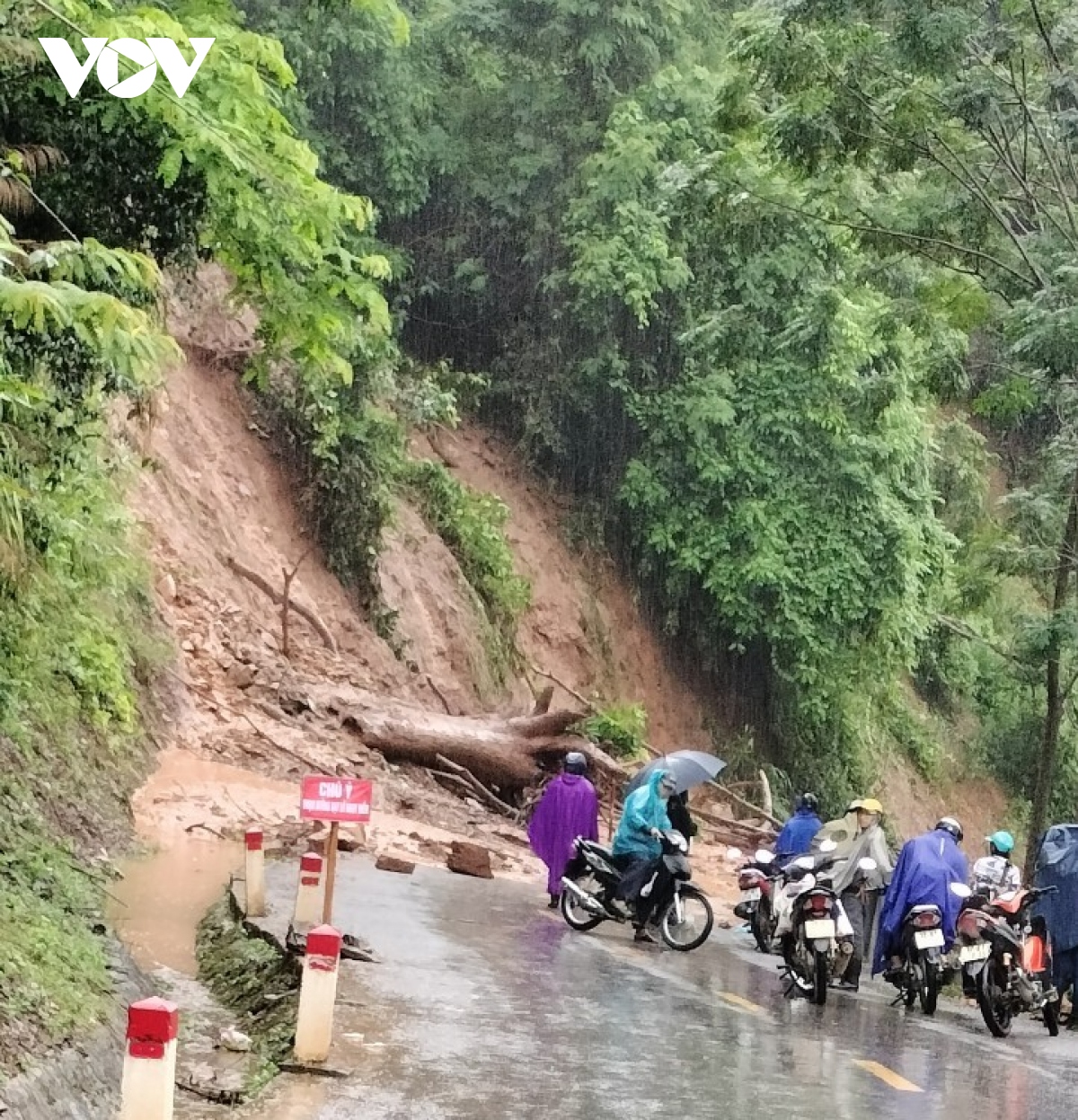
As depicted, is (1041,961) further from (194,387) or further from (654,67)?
(654,67)

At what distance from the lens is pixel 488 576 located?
29.4m

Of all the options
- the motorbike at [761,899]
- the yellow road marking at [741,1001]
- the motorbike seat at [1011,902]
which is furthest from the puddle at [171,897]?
the motorbike seat at [1011,902]

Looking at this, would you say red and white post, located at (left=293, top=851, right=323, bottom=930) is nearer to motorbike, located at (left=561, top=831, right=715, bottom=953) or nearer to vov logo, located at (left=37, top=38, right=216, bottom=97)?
motorbike, located at (left=561, top=831, right=715, bottom=953)

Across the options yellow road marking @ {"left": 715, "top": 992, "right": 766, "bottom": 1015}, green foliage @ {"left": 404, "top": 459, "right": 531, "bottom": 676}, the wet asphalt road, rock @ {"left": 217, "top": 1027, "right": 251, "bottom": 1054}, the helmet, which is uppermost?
green foliage @ {"left": 404, "top": 459, "right": 531, "bottom": 676}

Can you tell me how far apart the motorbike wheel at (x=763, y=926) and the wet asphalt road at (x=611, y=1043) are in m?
1.13

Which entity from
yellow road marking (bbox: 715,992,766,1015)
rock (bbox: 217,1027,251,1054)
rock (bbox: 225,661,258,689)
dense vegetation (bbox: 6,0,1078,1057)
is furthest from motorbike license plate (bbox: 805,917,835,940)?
rock (bbox: 225,661,258,689)

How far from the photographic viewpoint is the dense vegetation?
33.1 ft

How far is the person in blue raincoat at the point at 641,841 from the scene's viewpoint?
1405cm

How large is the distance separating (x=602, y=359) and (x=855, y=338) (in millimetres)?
4867

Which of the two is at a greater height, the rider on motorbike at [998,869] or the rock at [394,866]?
the rider on motorbike at [998,869]

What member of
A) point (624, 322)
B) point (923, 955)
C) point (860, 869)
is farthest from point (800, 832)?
point (624, 322)

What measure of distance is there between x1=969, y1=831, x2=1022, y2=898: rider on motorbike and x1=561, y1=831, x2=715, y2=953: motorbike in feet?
7.86

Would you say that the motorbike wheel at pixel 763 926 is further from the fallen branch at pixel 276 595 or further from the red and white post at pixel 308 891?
the fallen branch at pixel 276 595

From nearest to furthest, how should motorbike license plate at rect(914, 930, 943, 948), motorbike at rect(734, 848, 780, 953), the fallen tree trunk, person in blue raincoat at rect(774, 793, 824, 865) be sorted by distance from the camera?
motorbike license plate at rect(914, 930, 943, 948) < motorbike at rect(734, 848, 780, 953) < person in blue raincoat at rect(774, 793, 824, 865) < the fallen tree trunk
